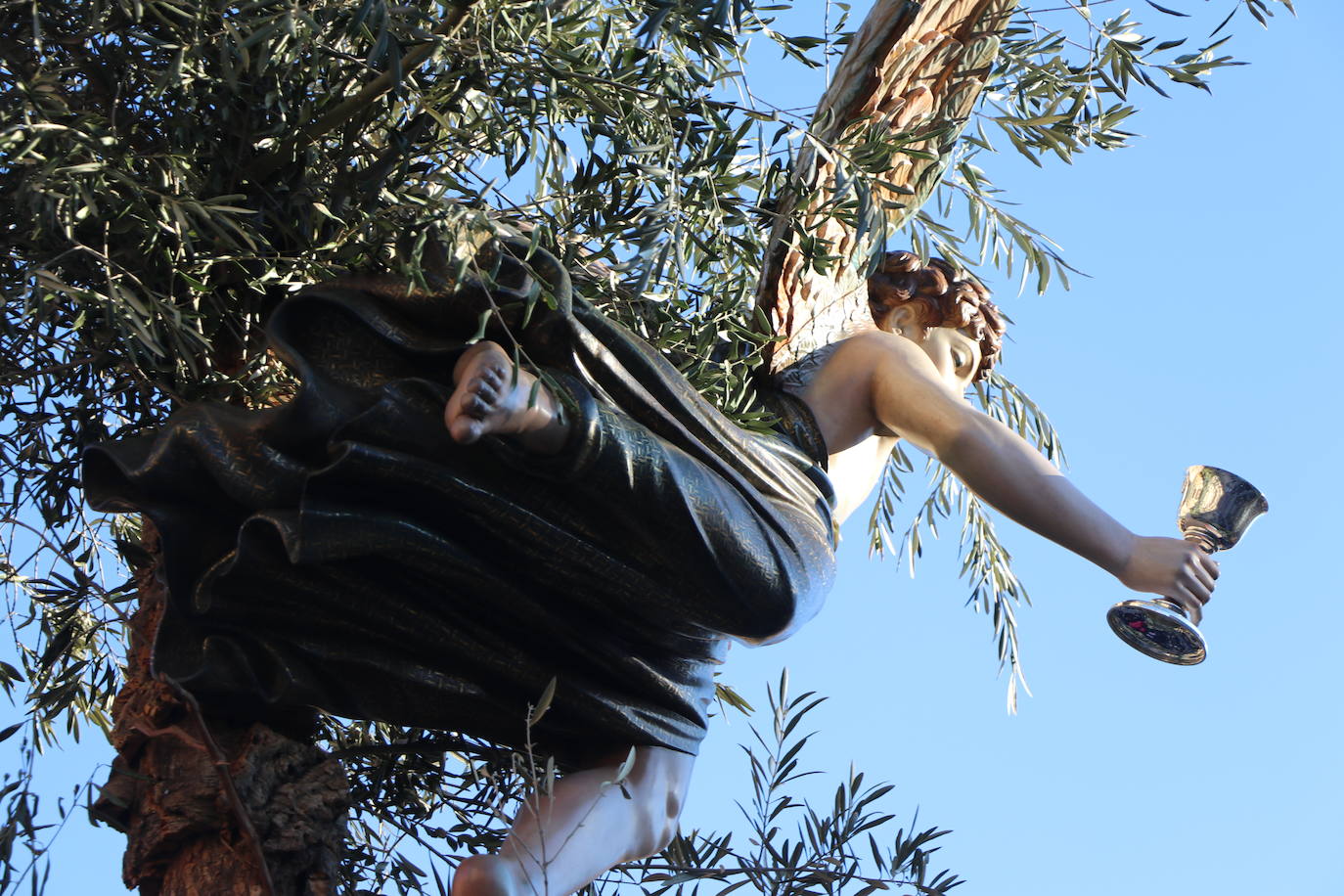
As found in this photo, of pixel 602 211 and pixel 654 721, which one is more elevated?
pixel 602 211

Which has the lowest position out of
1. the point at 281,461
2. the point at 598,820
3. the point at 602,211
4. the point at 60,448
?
the point at 598,820

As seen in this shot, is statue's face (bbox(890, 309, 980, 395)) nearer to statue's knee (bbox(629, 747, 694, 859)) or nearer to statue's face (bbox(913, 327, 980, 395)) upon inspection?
statue's face (bbox(913, 327, 980, 395))

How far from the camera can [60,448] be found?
2.61 m

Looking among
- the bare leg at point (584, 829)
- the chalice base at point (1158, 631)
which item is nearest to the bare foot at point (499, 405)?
the bare leg at point (584, 829)

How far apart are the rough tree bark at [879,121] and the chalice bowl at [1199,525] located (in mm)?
573

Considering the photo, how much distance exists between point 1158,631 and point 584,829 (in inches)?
31.5

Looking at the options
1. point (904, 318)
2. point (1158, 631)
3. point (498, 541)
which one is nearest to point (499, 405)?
point (498, 541)

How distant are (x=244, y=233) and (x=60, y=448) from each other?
0.55 metres

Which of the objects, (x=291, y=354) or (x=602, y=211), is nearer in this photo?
(x=291, y=354)

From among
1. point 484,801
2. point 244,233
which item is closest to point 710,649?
point 484,801

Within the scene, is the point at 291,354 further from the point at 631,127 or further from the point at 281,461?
the point at 631,127

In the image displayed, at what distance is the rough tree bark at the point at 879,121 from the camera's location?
2.67 meters

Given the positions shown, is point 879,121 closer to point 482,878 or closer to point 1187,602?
point 1187,602

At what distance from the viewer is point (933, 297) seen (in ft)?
9.78
